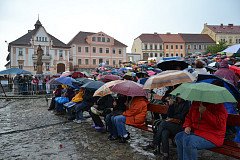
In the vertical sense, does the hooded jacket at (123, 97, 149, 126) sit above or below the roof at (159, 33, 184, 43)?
below

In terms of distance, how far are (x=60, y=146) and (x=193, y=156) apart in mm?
3503

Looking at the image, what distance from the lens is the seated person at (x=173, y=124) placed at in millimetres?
5051

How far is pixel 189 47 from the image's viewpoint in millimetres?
77250

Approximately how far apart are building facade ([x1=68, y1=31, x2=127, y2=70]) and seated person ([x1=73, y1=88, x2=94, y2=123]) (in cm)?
5434

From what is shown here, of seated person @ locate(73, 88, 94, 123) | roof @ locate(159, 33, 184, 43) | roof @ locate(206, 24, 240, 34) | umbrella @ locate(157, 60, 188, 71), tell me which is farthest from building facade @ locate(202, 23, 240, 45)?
seated person @ locate(73, 88, 94, 123)

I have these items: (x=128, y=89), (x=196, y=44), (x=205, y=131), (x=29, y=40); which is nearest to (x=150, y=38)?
(x=196, y=44)

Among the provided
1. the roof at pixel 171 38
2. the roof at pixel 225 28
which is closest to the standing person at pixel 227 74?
the roof at pixel 171 38

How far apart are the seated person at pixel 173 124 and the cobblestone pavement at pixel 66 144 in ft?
1.80

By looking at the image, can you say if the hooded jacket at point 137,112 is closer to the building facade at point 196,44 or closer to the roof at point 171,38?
the roof at point 171,38

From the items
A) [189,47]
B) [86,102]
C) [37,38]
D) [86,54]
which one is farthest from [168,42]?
[86,102]

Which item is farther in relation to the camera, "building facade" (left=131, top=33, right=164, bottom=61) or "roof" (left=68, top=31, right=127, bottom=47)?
"building facade" (left=131, top=33, right=164, bottom=61)

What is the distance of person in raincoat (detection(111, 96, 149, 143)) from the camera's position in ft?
21.2

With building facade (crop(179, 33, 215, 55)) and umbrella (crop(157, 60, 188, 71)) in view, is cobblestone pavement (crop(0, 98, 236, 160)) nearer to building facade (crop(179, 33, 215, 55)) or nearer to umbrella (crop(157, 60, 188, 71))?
umbrella (crop(157, 60, 188, 71))

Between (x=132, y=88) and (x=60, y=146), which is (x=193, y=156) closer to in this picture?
(x=132, y=88)
